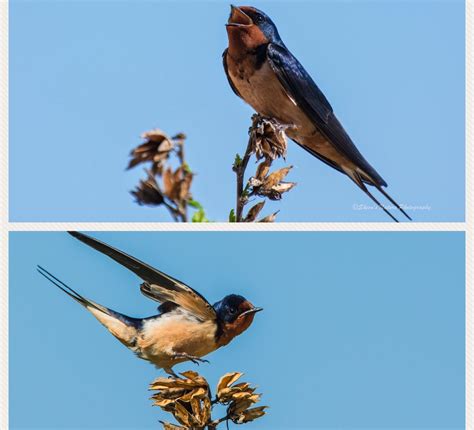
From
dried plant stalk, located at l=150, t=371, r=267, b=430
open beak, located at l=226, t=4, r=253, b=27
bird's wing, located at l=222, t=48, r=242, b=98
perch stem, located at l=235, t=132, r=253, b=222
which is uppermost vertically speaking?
open beak, located at l=226, t=4, r=253, b=27

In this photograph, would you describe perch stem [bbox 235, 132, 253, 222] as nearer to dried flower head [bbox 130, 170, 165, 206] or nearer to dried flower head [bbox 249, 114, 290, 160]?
dried flower head [bbox 249, 114, 290, 160]

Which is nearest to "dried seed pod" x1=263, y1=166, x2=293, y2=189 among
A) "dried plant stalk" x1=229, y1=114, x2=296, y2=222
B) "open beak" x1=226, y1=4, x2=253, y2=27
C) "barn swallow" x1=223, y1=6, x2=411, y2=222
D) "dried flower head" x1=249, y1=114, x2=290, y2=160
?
"dried plant stalk" x1=229, y1=114, x2=296, y2=222

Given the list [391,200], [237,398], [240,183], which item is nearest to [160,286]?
[240,183]

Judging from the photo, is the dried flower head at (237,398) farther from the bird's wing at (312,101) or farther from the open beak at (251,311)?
the bird's wing at (312,101)

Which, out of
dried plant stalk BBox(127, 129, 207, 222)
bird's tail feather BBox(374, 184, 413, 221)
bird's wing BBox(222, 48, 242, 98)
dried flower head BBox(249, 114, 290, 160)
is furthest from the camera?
bird's wing BBox(222, 48, 242, 98)

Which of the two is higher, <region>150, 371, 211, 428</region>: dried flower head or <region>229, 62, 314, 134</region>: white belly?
<region>229, 62, 314, 134</region>: white belly

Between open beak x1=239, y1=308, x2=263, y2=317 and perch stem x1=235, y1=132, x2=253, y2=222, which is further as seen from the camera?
open beak x1=239, y1=308, x2=263, y2=317
